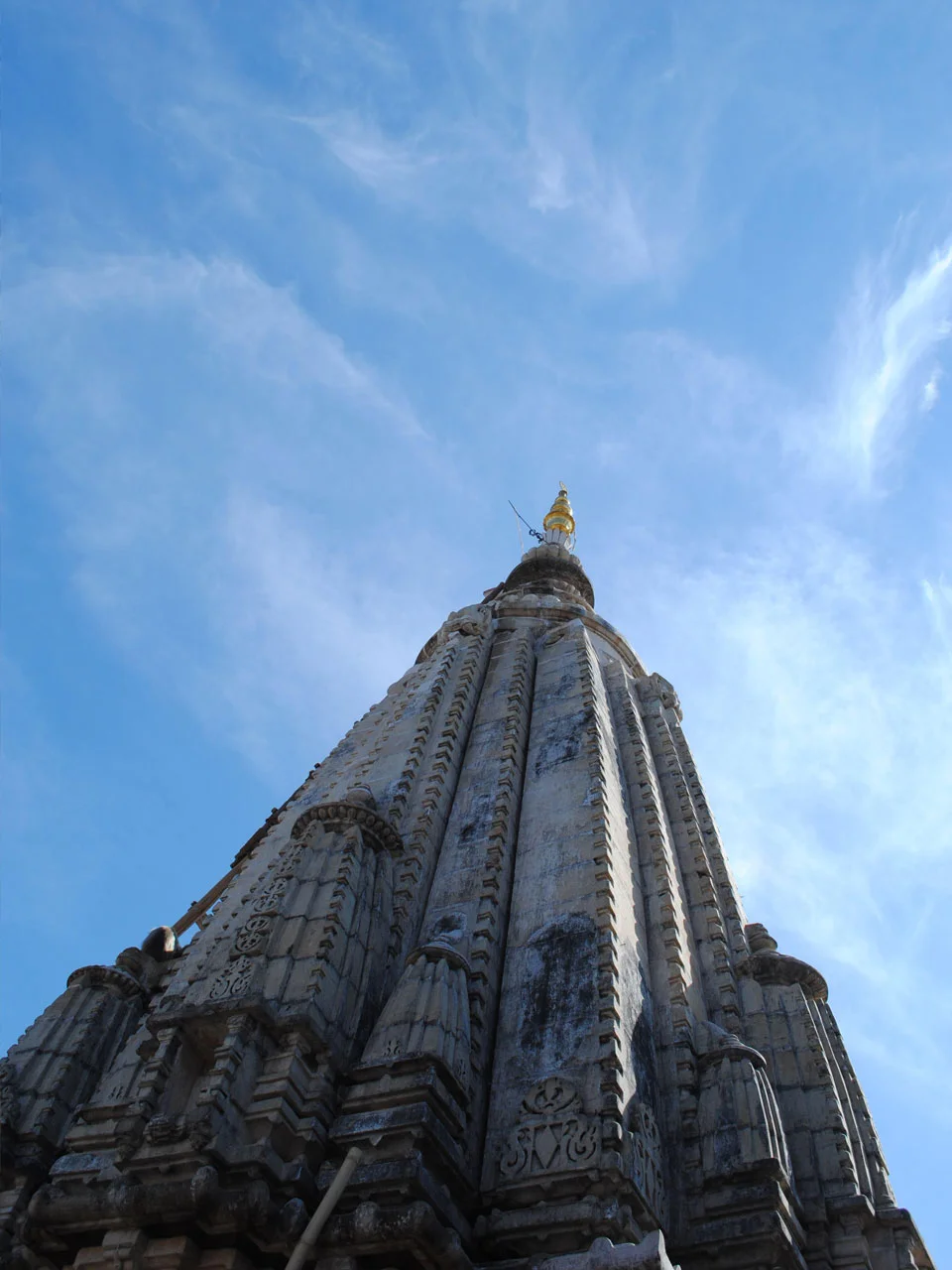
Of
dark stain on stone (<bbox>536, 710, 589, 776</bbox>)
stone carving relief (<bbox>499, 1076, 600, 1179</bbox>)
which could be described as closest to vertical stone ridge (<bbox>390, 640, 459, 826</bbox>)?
dark stain on stone (<bbox>536, 710, 589, 776</bbox>)

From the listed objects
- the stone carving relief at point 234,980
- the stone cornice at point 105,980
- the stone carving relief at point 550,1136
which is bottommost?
the stone carving relief at point 550,1136

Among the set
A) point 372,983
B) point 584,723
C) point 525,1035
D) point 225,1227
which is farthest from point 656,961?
point 225,1227

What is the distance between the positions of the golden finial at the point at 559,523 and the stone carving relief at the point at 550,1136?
28.6 meters

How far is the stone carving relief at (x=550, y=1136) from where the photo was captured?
42.2 feet

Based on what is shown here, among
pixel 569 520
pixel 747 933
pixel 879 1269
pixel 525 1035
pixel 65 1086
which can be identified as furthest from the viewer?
pixel 569 520

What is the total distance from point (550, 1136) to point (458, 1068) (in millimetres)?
1362

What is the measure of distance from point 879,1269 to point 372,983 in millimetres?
7509

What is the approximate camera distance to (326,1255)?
37.3 ft

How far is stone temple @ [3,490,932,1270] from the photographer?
1184 cm

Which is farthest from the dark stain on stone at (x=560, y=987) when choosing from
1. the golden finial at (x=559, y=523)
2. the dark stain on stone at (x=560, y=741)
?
the golden finial at (x=559, y=523)

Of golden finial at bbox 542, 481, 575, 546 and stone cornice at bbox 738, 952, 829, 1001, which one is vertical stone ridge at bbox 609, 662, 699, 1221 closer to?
stone cornice at bbox 738, 952, 829, 1001

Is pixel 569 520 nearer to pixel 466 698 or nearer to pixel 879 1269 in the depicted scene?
pixel 466 698

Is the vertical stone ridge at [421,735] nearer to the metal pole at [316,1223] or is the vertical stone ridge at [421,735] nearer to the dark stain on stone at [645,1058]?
the dark stain on stone at [645,1058]

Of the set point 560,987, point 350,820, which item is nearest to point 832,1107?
point 560,987
